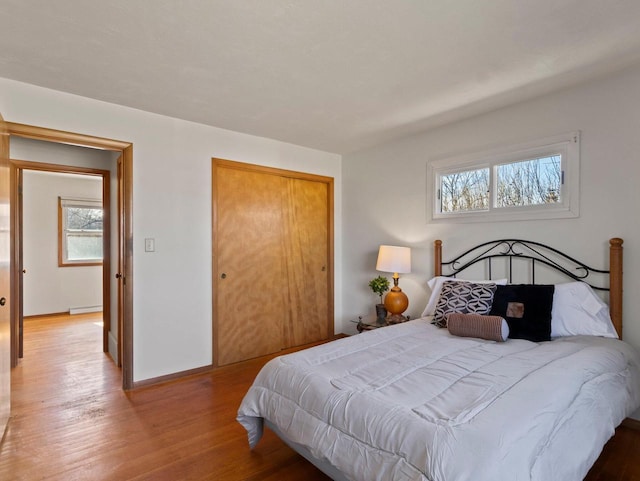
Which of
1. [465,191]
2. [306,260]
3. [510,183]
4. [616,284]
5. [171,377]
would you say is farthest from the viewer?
[306,260]

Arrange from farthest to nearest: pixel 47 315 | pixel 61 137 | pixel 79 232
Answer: pixel 79 232 → pixel 47 315 → pixel 61 137

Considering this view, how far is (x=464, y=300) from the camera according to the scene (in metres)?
2.67

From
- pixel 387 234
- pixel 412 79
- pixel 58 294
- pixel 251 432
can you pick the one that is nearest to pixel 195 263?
pixel 251 432

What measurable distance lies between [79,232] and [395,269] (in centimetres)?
587

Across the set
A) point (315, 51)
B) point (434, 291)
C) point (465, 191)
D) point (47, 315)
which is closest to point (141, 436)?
point (434, 291)

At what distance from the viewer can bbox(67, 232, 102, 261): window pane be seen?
6297mm

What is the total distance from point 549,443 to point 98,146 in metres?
3.42

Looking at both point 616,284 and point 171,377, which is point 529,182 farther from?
point 171,377

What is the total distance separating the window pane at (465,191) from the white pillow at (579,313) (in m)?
0.99

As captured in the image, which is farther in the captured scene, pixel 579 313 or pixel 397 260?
pixel 397 260

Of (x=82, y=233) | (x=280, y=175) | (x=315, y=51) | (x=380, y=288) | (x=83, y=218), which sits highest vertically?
(x=315, y=51)

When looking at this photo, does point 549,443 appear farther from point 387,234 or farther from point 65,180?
point 65,180

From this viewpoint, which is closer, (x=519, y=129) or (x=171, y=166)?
(x=519, y=129)

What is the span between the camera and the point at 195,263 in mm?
3336
